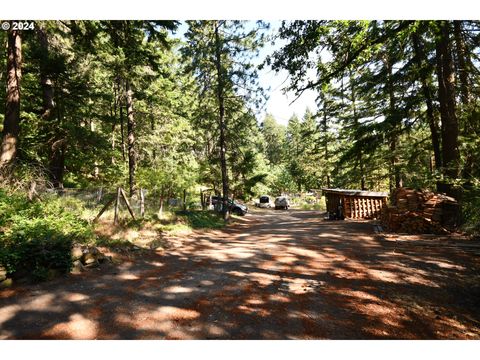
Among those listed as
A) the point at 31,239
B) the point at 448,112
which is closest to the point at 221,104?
the point at 448,112

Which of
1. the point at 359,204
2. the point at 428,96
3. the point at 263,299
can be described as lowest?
the point at 263,299

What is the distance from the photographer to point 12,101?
878cm

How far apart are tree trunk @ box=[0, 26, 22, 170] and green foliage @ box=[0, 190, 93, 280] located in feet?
5.91

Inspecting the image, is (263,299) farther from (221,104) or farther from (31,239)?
(221,104)

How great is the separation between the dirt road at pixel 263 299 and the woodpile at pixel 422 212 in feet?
8.57

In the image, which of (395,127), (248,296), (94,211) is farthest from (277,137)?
(248,296)

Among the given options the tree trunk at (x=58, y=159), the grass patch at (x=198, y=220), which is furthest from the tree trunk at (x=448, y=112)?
the tree trunk at (x=58, y=159)

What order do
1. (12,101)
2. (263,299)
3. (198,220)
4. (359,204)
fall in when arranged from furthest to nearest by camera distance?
(359,204) → (198,220) → (12,101) → (263,299)

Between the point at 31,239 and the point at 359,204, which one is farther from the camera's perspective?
the point at 359,204

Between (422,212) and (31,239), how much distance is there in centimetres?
1230

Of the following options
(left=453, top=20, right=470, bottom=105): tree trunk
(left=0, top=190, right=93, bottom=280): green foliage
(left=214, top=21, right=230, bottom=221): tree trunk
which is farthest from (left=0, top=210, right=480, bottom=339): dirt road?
(left=214, top=21, right=230, bottom=221): tree trunk

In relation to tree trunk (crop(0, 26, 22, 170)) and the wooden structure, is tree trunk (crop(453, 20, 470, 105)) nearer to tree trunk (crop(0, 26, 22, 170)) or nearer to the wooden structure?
the wooden structure

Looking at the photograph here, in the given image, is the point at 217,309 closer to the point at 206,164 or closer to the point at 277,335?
the point at 277,335

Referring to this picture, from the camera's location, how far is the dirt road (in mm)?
3899
